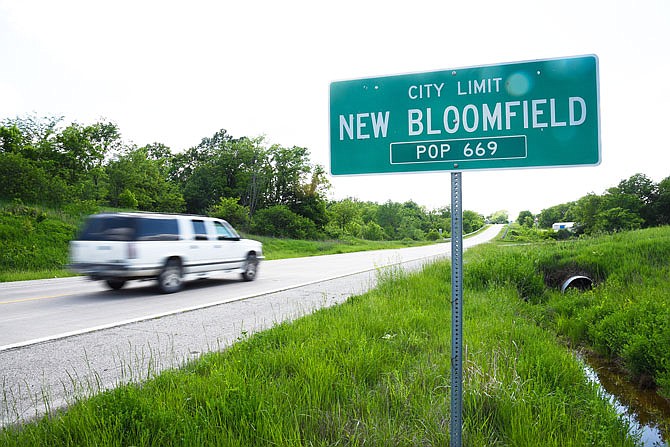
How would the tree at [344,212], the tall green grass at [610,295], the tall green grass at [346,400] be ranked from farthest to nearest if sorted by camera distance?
the tree at [344,212], the tall green grass at [610,295], the tall green grass at [346,400]

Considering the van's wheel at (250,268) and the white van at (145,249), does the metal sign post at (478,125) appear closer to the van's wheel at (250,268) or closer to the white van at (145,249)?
the white van at (145,249)

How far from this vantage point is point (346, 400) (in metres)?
3.32

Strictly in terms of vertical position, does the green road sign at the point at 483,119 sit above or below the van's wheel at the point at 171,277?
above

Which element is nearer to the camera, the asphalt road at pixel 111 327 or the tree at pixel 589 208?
the asphalt road at pixel 111 327

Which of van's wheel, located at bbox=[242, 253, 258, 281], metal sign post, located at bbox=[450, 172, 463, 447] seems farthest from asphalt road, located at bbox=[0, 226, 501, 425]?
metal sign post, located at bbox=[450, 172, 463, 447]

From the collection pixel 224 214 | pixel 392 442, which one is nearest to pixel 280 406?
pixel 392 442

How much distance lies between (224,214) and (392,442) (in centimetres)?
3940

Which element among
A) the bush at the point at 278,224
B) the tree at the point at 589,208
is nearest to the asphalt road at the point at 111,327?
the bush at the point at 278,224

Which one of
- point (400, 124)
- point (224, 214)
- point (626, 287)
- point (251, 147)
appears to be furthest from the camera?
point (251, 147)

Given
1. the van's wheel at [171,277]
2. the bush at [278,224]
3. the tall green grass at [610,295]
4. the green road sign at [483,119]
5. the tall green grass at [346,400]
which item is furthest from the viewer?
the bush at [278,224]

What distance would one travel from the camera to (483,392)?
338cm

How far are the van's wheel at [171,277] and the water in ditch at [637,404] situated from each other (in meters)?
8.16

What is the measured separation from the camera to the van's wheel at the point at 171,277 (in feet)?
32.4

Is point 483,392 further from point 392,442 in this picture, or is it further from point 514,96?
point 514,96
